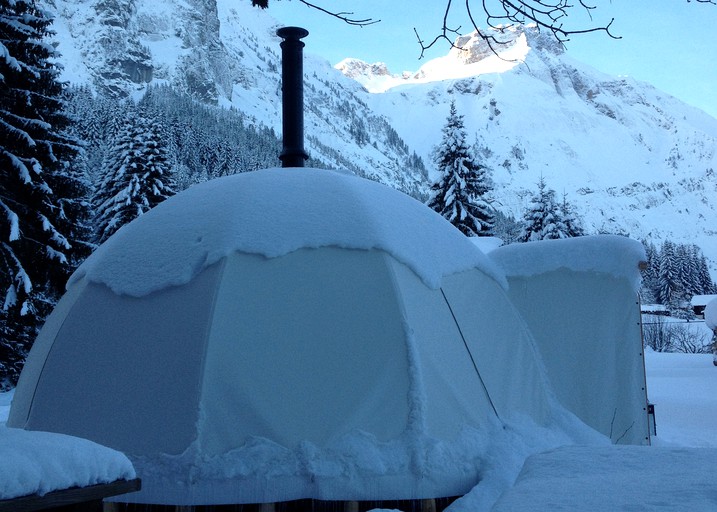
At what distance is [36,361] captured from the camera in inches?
212

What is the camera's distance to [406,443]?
170 inches

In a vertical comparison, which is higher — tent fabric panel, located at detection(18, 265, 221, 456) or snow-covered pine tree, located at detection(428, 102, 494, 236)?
snow-covered pine tree, located at detection(428, 102, 494, 236)

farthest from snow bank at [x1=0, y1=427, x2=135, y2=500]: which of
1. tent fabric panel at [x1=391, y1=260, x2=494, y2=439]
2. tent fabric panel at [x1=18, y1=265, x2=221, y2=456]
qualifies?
tent fabric panel at [x1=391, y1=260, x2=494, y2=439]

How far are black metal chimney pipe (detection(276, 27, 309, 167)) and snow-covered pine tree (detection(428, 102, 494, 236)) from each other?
16.8 metres

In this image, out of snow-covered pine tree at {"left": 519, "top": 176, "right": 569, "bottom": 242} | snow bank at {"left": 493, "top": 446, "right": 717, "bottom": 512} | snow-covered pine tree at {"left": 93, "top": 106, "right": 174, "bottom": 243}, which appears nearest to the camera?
snow bank at {"left": 493, "top": 446, "right": 717, "bottom": 512}

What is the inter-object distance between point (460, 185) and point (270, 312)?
2067 cm

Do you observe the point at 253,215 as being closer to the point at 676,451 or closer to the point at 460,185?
the point at 676,451

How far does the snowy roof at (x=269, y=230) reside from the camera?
4930 millimetres

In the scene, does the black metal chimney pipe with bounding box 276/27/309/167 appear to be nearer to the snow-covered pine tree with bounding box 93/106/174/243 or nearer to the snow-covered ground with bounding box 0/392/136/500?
the snow-covered ground with bounding box 0/392/136/500

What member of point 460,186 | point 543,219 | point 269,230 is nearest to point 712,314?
point 543,219

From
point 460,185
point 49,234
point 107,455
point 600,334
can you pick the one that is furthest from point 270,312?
point 460,185

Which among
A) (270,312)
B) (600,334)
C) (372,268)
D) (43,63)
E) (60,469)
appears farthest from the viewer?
(43,63)

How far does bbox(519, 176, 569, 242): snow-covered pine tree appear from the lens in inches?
1040

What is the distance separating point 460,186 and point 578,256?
18.3 meters
